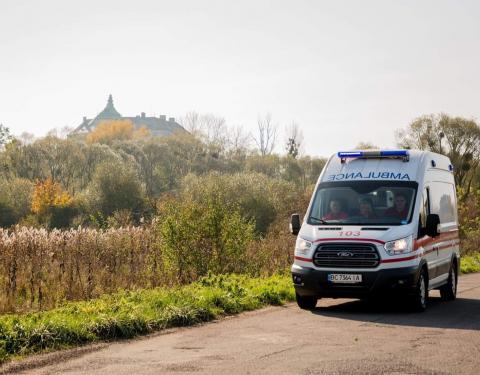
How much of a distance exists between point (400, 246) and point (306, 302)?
6.65ft

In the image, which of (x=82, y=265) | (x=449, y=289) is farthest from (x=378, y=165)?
(x=82, y=265)

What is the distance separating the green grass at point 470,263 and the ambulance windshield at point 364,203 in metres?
13.9

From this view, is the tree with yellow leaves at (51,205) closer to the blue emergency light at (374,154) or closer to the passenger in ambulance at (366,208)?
the blue emergency light at (374,154)

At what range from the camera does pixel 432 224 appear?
15.1m

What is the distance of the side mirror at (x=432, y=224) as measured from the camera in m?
15.1

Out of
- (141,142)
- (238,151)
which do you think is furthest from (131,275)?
(238,151)

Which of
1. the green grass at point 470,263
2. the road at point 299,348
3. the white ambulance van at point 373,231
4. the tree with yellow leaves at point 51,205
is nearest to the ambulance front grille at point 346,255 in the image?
the white ambulance van at point 373,231

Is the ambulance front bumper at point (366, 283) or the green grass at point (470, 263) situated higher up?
the ambulance front bumper at point (366, 283)

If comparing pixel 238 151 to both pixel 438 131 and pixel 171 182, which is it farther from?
pixel 438 131

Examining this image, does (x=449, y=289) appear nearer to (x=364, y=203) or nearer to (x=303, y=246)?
(x=364, y=203)

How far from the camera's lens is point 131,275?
18.5 metres

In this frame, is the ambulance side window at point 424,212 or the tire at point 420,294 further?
the ambulance side window at point 424,212

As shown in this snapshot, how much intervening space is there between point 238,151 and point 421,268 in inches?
2998

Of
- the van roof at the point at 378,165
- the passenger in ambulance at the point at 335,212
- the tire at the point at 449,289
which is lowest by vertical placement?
the tire at the point at 449,289
